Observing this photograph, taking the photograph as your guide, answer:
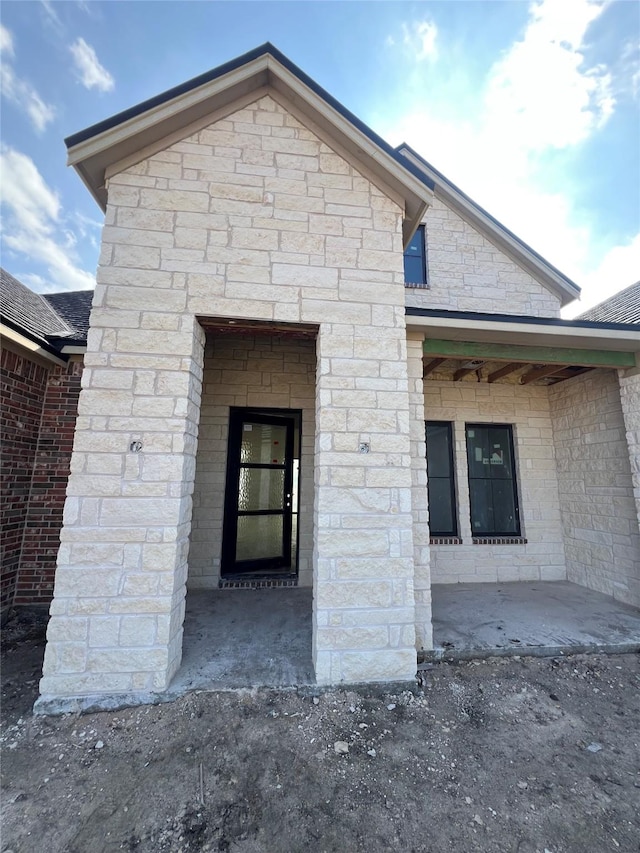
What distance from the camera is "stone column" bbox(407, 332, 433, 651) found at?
3.14 metres

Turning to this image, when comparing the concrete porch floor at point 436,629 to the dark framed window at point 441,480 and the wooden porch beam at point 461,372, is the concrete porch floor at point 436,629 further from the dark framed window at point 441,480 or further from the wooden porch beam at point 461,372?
the wooden porch beam at point 461,372

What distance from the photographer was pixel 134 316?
2812 millimetres

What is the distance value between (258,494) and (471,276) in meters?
5.35

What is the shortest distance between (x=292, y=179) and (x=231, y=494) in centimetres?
386

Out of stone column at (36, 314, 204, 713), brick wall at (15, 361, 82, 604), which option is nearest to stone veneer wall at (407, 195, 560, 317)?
stone column at (36, 314, 204, 713)

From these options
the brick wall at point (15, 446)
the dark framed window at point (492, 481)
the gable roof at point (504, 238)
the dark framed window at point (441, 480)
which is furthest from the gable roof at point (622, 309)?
the brick wall at point (15, 446)

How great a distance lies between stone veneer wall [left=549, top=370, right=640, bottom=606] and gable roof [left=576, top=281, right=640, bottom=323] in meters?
Answer: 0.78

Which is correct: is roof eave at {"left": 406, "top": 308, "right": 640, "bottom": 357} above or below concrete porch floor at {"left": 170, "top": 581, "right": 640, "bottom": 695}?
above

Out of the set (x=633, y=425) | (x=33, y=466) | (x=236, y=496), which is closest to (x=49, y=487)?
(x=33, y=466)

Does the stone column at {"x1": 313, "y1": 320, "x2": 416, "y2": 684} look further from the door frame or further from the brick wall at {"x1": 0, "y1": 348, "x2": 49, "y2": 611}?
the brick wall at {"x1": 0, "y1": 348, "x2": 49, "y2": 611}

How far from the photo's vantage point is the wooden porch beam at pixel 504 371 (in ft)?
15.7

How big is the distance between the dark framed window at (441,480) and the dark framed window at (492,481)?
1.06 feet

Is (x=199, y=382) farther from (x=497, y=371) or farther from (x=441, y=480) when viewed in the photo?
(x=497, y=371)

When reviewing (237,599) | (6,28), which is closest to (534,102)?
→ (6,28)
